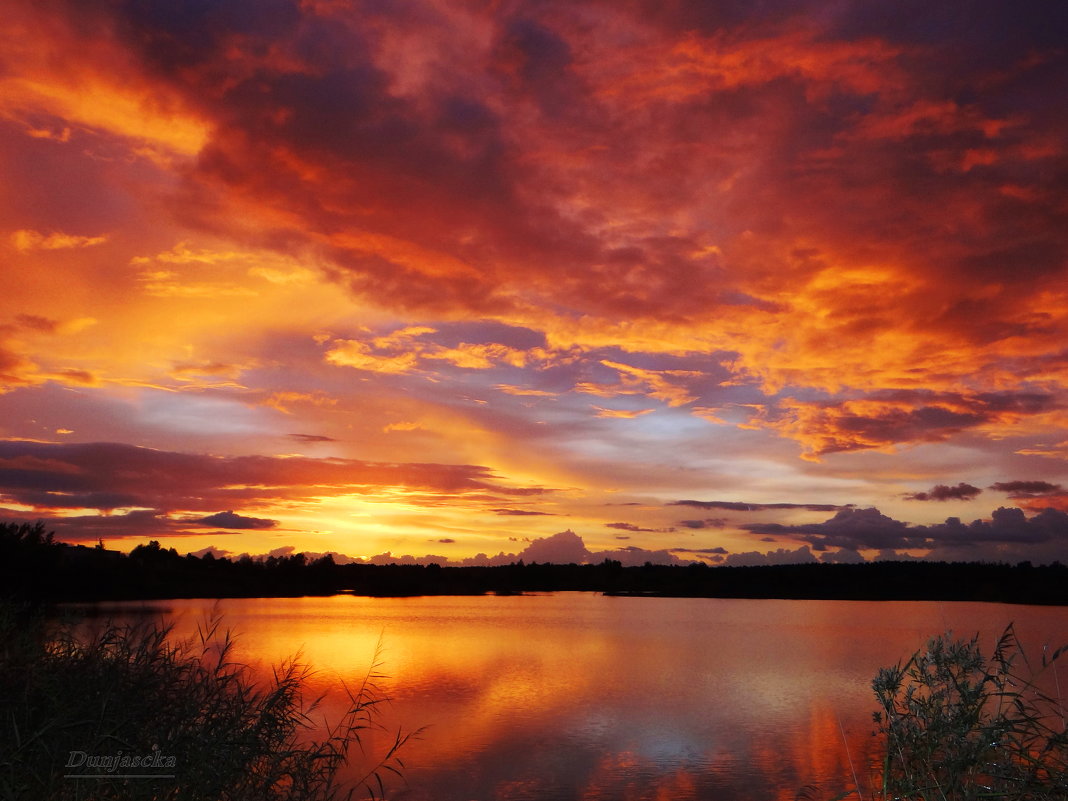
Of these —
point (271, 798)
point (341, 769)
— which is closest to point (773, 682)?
point (341, 769)

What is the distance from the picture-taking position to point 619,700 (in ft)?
130

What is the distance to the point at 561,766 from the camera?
26.3 m

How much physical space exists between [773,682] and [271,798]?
39797 mm

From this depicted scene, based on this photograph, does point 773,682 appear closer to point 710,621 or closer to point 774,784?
point 774,784

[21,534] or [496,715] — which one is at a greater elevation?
[21,534]

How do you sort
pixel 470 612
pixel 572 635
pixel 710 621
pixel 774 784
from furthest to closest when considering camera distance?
pixel 470 612 < pixel 710 621 < pixel 572 635 < pixel 774 784

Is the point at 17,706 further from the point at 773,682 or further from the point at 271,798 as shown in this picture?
the point at 773,682

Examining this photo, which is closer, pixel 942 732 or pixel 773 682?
pixel 942 732

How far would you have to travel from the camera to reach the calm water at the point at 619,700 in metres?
24.6

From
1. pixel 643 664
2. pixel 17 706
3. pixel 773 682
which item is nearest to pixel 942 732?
pixel 17 706

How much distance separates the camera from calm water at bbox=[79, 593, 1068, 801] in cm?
2462

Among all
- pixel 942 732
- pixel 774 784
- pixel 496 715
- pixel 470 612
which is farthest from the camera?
pixel 470 612

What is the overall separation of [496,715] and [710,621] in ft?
225

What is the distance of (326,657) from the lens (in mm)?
55094
